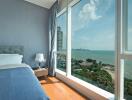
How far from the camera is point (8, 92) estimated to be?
5.74 ft

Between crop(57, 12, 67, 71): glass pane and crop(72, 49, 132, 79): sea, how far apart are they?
0.77 metres

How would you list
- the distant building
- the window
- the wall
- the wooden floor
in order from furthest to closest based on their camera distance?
1. the distant building
2. the wall
3. the wooden floor
4. the window

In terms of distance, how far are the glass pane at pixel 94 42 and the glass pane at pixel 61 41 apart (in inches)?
26.0

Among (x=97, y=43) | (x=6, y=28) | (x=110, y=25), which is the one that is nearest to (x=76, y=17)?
(x=97, y=43)

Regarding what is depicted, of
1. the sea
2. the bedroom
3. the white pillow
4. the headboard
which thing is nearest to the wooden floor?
the bedroom

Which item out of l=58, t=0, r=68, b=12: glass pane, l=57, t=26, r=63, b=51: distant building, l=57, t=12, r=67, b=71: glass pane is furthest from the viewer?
l=57, t=26, r=63, b=51: distant building

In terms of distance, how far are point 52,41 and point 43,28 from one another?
23.9 inches

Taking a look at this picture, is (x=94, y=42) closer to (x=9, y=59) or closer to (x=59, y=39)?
(x=59, y=39)

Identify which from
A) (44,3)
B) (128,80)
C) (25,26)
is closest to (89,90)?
(128,80)

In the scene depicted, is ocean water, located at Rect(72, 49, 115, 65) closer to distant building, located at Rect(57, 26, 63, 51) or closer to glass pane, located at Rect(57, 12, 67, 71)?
glass pane, located at Rect(57, 12, 67, 71)

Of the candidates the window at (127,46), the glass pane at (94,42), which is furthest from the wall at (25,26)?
the window at (127,46)

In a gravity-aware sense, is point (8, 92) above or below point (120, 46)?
below

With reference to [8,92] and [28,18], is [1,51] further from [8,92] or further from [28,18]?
[8,92]

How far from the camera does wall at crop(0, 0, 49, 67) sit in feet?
15.3
